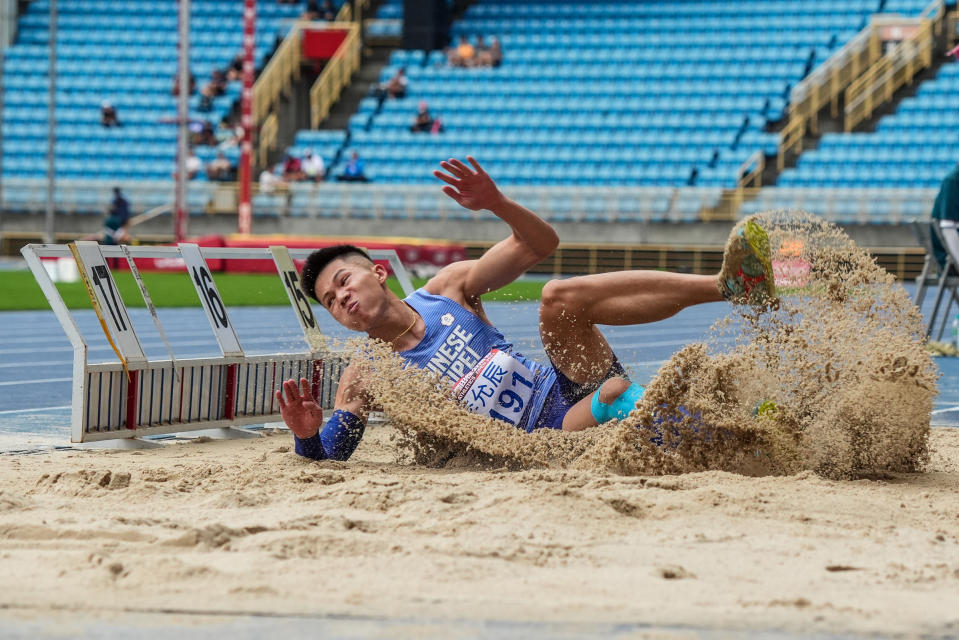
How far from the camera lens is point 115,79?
33.8 m

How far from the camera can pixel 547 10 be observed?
3306 centimetres

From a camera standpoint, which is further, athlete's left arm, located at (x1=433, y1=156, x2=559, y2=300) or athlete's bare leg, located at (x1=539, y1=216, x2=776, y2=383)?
athlete's left arm, located at (x1=433, y1=156, x2=559, y2=300)

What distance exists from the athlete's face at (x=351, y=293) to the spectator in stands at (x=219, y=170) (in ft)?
85.2

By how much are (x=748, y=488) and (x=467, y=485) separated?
938 millimetres

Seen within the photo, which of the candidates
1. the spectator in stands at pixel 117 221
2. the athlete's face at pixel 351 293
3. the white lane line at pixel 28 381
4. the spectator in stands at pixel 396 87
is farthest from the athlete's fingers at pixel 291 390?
the spectator in stands at pixel 396 87

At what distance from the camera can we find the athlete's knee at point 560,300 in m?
5.09

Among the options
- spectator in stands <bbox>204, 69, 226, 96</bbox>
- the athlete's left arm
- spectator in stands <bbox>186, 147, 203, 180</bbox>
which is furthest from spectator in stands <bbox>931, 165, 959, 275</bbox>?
spectator in stands <bbox>204, 69, 226, 96</bbox>

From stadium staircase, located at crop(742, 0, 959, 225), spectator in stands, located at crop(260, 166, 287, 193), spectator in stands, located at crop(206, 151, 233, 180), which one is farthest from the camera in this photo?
spectator in stands, located at crop(206, 151, 233, 180)

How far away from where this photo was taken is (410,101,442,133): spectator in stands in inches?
1185

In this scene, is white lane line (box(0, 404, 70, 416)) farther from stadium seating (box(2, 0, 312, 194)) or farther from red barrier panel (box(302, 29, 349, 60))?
red barrier panel (box(302, 29, 349, 60))

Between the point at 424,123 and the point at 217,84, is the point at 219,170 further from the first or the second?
the point at 424,123

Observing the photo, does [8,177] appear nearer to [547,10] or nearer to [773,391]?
[547,10]

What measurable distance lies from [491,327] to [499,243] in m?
0.48

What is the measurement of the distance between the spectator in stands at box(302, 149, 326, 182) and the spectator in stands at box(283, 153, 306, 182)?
0.14 meters
